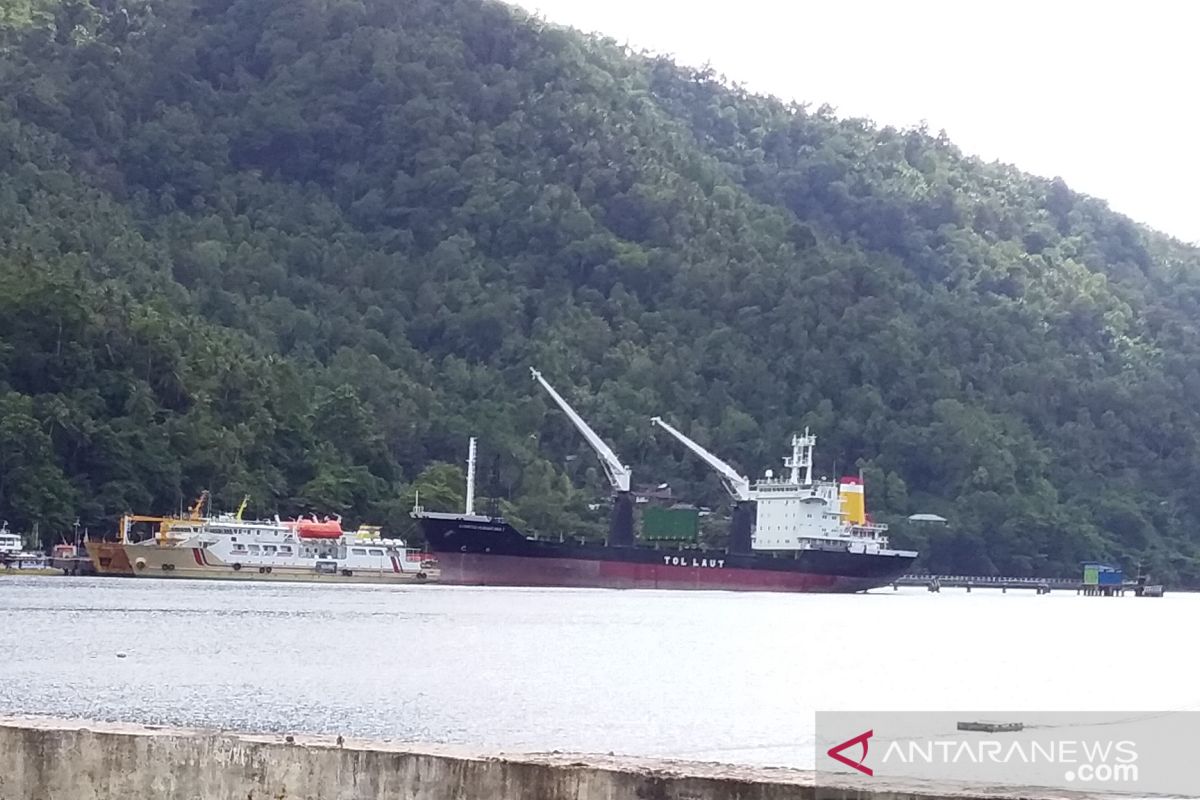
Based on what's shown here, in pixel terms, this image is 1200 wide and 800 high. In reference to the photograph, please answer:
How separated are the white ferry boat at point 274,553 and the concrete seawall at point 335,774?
76.6 meters

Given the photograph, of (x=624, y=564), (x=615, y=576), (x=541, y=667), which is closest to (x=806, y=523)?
(x=624, y=564)

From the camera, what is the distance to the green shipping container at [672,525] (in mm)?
100688

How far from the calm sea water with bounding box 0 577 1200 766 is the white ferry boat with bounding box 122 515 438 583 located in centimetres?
1249

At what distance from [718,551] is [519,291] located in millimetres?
50062

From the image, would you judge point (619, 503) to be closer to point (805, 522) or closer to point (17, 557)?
point (805, 522)

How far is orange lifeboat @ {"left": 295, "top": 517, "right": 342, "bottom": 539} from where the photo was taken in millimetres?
90938

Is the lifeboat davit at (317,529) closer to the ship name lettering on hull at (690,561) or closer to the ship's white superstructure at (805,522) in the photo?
the ship name lettering on hull at (690,561)

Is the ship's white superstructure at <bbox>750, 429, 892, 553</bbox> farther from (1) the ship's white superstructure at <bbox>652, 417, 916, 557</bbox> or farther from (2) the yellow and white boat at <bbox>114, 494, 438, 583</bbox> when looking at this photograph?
(2) the yellow and white boat at <bbox>114, 494, 438, 583</bbox>

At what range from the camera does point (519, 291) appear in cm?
14412

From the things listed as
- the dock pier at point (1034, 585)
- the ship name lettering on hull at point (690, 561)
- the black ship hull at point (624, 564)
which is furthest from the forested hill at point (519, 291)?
the ship name lettering on hull at point (690, 561)

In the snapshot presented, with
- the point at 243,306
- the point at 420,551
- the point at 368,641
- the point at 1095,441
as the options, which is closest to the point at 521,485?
the point at 420,551

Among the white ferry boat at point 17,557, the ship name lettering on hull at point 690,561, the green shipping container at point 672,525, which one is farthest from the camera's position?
the green shipping container at point 672,525

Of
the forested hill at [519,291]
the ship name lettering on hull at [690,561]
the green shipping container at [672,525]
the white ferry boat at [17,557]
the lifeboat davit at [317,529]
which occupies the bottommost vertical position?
the white ferry boat at [17,557]

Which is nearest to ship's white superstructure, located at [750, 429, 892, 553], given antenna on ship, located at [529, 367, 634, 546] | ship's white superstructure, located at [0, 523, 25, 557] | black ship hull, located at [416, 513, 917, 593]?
black ship hull, located at [416, 513, 917, 593]
